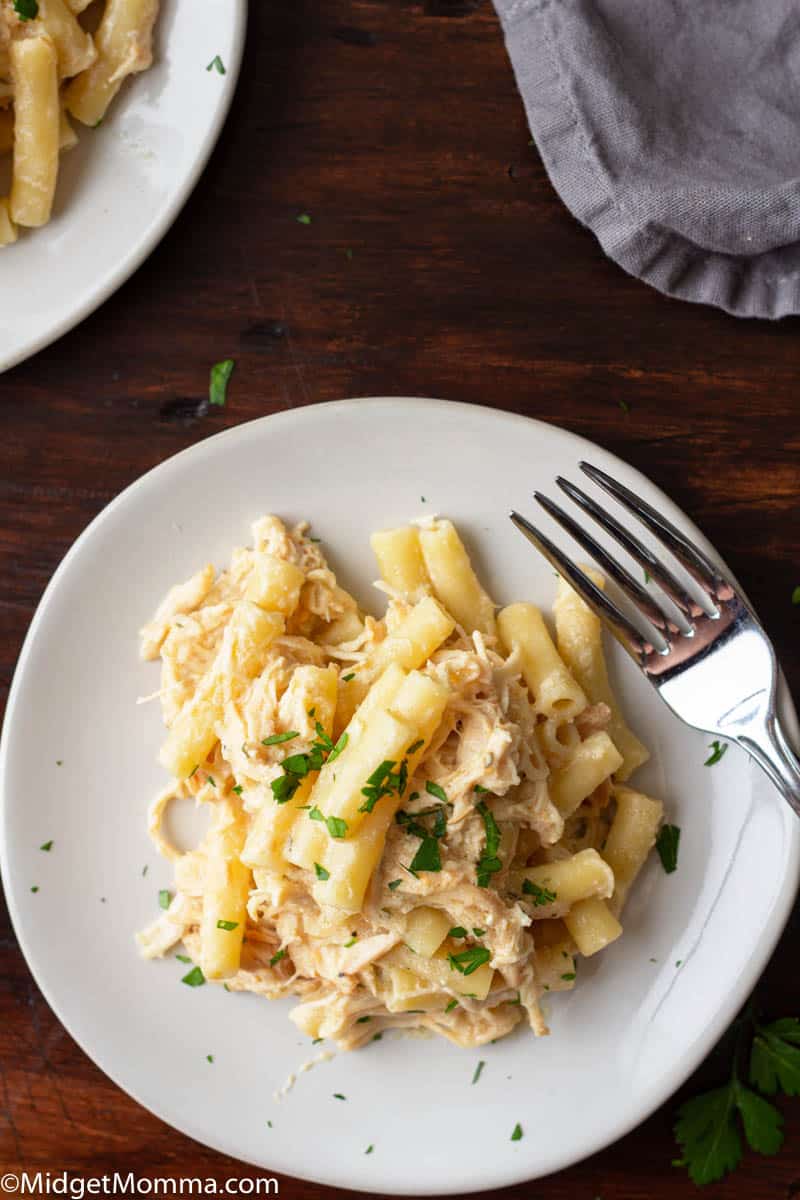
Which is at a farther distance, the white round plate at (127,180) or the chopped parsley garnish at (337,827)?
the white round plate at (127,180)

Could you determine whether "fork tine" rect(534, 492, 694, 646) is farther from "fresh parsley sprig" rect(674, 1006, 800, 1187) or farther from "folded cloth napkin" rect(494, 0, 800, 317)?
"fresh parsley sprig" rect(674, 1006, 800, 1187)

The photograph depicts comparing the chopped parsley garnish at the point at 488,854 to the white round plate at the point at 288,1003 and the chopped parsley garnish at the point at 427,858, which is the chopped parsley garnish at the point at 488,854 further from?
the white round plate at the point at 288,1003

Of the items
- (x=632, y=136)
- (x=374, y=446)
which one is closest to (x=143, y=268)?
(x=374, y=446)

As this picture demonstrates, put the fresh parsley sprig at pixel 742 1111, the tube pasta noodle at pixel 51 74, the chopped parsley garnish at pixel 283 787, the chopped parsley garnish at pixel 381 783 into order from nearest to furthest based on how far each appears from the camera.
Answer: the chopped parsley garnish at pixel 381 783, the chopped parsley garnish at pixel 283 787, the tube pasta noodle at pixel 51 74, the fresh parsley sprig at pixel 742 1111

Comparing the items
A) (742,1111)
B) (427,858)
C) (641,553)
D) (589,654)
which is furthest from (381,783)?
(742,1111)

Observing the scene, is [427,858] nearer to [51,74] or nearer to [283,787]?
[283,787]

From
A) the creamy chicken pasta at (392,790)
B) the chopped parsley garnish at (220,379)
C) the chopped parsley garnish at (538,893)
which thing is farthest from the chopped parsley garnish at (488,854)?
the chopped parsley garnish at (220,379)
